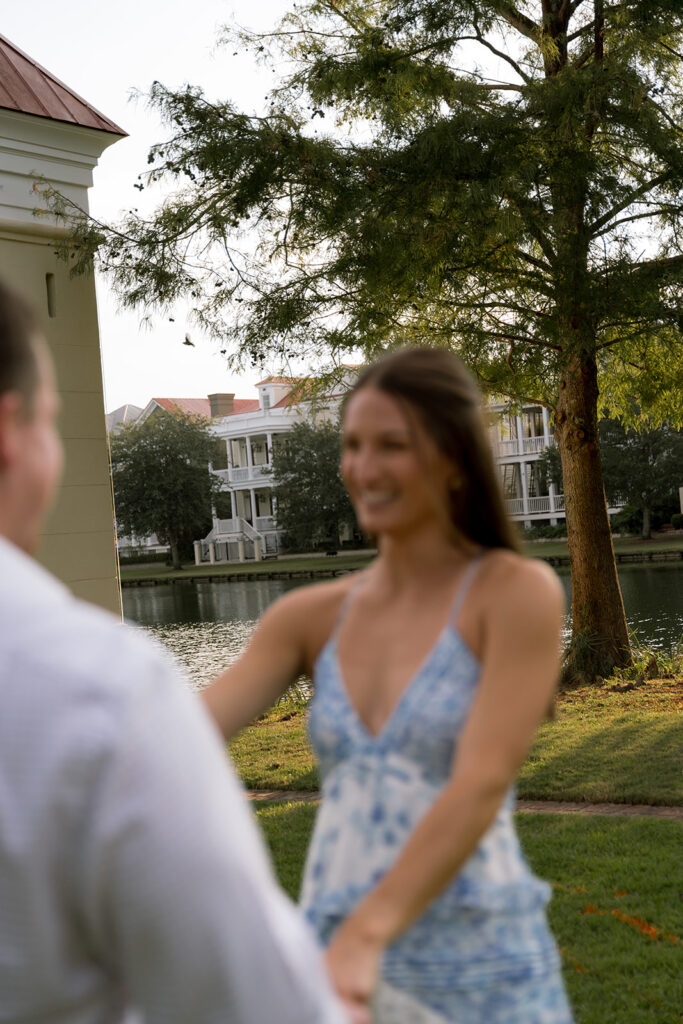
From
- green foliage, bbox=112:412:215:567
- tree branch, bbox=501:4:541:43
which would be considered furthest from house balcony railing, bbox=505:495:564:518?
tree branch, bbox=501:4:541:43

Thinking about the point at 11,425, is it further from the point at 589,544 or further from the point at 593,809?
the point at 589,544

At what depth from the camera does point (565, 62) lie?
12406 mm

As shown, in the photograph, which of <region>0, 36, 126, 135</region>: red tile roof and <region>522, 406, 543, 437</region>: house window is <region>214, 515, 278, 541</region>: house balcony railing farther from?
<region>0, 36, 126, 135</region>: red tile roof

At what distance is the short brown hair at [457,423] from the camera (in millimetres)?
1824

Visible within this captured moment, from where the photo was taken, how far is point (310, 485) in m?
56.4

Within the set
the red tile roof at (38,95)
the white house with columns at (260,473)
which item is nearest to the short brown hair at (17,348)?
the red tile roof at (38,95)

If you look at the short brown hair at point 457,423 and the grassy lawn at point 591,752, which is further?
the grassy lawn at point 591,752

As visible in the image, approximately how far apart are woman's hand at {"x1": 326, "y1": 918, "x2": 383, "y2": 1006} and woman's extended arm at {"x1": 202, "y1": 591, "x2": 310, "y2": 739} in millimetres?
476

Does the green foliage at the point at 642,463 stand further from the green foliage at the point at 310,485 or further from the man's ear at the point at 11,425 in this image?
the man's ear at the point at 11,425

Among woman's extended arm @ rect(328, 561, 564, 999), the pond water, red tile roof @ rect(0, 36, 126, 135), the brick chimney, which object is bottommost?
the pond water

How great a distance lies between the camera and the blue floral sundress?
1676 millimetres

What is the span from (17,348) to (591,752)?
888 cm

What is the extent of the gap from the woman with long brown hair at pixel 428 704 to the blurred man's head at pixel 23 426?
0.77 m

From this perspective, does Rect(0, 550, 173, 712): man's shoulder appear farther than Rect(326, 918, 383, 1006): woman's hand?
No
